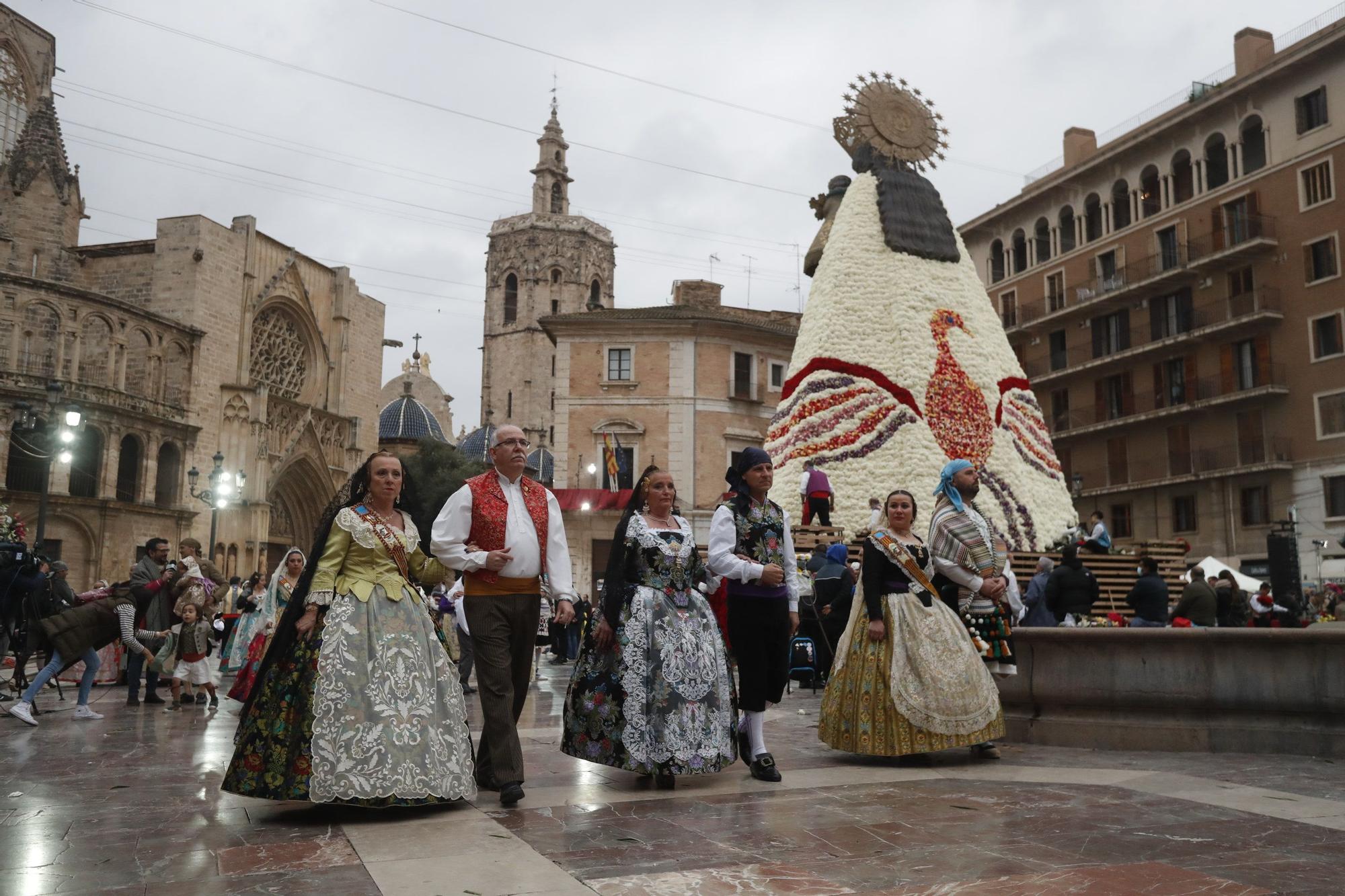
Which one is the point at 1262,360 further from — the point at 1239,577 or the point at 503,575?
the point at 503,575

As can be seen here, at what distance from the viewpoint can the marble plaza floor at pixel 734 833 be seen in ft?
12.0

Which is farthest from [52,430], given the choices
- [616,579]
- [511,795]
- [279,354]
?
[279,354]

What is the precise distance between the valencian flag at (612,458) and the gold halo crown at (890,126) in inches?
765

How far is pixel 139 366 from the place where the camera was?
37312mm

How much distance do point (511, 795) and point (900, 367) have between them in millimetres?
11816

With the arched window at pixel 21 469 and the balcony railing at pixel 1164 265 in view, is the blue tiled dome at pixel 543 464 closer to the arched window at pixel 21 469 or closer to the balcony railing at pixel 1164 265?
the arched window at pixel 21 469

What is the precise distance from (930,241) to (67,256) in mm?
35947

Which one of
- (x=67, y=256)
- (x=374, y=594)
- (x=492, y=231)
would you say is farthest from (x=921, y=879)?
(x=492, y=231)

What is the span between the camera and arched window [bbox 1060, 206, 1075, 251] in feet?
127

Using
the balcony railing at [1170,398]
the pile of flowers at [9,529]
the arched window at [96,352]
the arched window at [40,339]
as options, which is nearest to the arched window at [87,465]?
the arched window at [40,339]

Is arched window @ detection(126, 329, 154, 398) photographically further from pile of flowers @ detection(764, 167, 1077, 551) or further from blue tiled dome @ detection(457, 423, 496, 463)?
pile of flowers @ detection(764, 167, 1077, 551)

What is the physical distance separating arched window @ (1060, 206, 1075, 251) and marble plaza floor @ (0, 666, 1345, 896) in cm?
3513

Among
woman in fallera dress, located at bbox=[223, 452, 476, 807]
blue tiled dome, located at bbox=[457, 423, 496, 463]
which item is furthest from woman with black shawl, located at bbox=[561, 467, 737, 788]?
blue tiled dome, located at bbox=[457, 423, 496, 463]

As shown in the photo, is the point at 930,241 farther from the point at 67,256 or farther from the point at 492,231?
the point at 492,231
